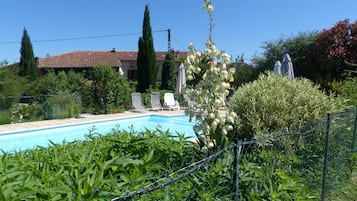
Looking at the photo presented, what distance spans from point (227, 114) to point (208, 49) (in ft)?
2.61

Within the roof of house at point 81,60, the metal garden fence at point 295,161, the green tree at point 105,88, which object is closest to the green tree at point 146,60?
the green tree at point 105,88

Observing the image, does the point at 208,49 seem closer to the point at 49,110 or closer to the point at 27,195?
the point at 27,195

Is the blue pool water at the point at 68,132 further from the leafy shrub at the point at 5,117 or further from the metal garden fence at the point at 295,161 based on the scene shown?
the metal garden fence at the point at 295,161

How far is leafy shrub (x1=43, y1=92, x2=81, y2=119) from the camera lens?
47.8ft

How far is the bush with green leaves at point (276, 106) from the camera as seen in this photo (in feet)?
16.2

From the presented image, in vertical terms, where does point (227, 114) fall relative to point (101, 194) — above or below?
above

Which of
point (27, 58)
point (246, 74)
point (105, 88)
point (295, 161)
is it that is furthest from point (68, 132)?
point (27, 58)

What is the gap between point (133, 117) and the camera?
15.6 meters

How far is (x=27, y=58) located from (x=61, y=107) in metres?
25.8

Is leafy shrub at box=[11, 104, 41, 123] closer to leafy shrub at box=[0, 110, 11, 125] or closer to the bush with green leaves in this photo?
leafy shrub at box=[0, 110, 11, 125]

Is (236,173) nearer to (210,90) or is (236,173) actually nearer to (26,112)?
(210,90)

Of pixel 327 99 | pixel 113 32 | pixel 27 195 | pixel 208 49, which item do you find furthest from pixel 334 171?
pixel 113 32

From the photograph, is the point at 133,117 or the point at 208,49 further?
the point at 133,117

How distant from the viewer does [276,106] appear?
4.93 meters
